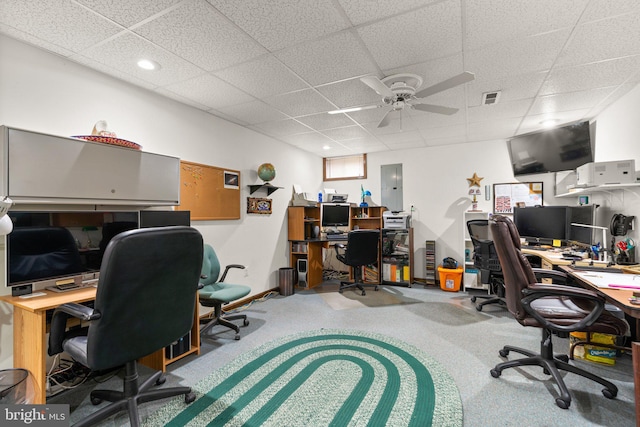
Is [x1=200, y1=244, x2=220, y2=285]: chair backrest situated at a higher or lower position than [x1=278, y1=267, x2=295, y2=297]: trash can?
higher

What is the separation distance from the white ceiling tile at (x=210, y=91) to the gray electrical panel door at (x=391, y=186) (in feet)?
11.1

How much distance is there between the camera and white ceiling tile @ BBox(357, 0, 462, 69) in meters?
1.79

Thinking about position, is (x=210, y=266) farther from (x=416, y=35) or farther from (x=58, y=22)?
(x=416, y=35)

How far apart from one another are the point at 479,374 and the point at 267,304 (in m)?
2.75

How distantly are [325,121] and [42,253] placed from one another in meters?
3.17

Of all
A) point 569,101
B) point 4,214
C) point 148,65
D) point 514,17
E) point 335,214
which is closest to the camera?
point 4,214

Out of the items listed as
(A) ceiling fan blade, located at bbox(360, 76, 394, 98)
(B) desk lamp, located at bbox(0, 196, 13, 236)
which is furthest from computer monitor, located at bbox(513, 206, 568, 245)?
(B) desk lamp, located at bbox(0, 196, 13, 236)

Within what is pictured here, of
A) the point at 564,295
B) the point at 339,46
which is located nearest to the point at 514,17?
the point at 339,46

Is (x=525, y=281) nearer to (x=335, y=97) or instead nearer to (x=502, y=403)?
(x=502, y=403)

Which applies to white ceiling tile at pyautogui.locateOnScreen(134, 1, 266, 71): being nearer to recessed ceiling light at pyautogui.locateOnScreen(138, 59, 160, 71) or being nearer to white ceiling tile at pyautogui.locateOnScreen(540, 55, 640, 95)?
recessed ceiling light at pyautogui.locateOnScreen(138, 59, 160, 71)

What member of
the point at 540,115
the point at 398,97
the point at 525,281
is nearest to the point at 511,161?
the point at 540,115

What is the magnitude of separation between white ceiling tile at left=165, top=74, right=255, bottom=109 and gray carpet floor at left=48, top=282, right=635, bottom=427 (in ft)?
8.54

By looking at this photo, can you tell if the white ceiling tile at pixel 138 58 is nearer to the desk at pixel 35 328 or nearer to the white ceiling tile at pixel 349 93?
the white ceiling tile at pixel 349 93

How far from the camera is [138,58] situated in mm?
2283
